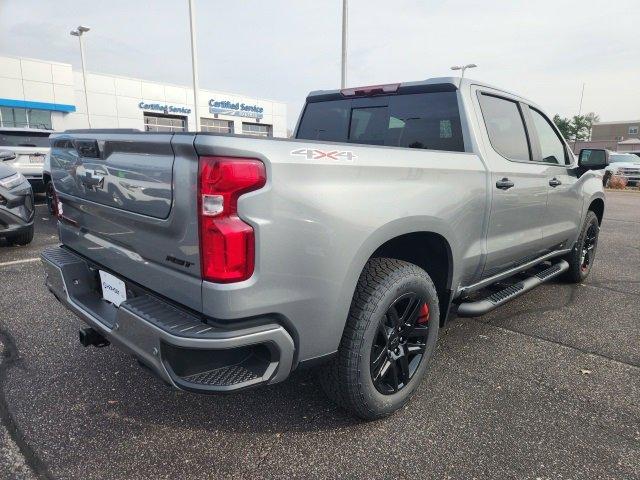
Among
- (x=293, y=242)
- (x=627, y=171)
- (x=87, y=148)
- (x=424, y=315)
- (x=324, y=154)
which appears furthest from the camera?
(x=627, y=171)

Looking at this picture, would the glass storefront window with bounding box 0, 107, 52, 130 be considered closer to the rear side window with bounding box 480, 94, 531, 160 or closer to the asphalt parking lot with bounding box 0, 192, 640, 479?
the asphalt parking lot with bounding box 0, 192, 640, 479

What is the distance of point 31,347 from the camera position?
122 inches

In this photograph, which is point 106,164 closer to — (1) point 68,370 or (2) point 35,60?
(1) point 68,370

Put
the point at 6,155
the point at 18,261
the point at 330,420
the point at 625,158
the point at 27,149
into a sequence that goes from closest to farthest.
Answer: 1. the point at 330,420
2. the point at 18,261
3. the point at 6,155
4. the point at 27,149
5. the point at 625,158

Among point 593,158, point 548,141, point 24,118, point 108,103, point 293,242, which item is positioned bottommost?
point 293,242

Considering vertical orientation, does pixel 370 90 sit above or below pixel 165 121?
below

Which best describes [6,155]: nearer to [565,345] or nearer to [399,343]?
[399,343]

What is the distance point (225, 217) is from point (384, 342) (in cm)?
114

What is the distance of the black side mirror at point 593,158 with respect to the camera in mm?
4035

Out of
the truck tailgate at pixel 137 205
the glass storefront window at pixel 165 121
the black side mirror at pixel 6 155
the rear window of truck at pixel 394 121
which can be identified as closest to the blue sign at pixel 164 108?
the glass storefront window at pixel 165 121

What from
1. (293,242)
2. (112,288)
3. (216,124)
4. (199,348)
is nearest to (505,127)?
(293,242)

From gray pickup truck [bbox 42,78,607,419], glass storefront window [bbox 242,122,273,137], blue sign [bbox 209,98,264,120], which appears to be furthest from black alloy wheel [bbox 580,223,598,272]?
glass storefront window [bbox 242,122,273,137]

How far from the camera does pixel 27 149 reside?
8.68 m

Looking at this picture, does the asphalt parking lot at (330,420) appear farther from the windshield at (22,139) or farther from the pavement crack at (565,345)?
the windshield at (22,139)
